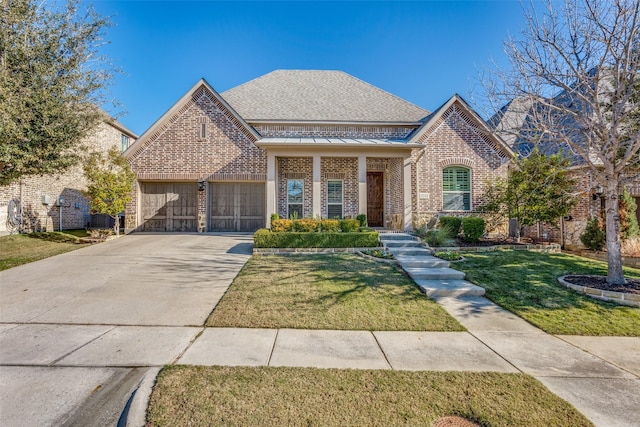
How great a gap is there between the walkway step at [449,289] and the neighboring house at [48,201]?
11.6 m

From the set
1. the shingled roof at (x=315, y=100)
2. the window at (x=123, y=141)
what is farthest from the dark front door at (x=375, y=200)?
the window at (x=123, y=141)

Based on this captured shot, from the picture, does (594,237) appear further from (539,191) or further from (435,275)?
(435,275)

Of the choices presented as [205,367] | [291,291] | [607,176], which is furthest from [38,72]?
[607,176]

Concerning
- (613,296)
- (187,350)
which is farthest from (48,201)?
(613,296)

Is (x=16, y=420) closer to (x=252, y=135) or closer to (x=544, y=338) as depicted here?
(x=544, y=338)

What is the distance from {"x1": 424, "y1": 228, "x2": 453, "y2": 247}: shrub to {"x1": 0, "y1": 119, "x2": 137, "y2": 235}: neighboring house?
1194cm

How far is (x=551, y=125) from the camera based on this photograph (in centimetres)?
660

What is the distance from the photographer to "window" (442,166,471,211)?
44.1 feet

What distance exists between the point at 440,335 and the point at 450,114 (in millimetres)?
11918

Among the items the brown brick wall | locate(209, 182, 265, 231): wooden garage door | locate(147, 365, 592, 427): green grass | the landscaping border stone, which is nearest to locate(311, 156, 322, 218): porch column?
locate(209, 182, 265, 231): wooden garage door

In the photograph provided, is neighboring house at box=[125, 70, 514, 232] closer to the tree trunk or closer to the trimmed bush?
the trimmed bush

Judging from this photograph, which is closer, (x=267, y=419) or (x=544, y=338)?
(x=267, y=419)

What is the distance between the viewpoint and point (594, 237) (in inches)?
403

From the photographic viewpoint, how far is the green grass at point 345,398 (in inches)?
98.8
